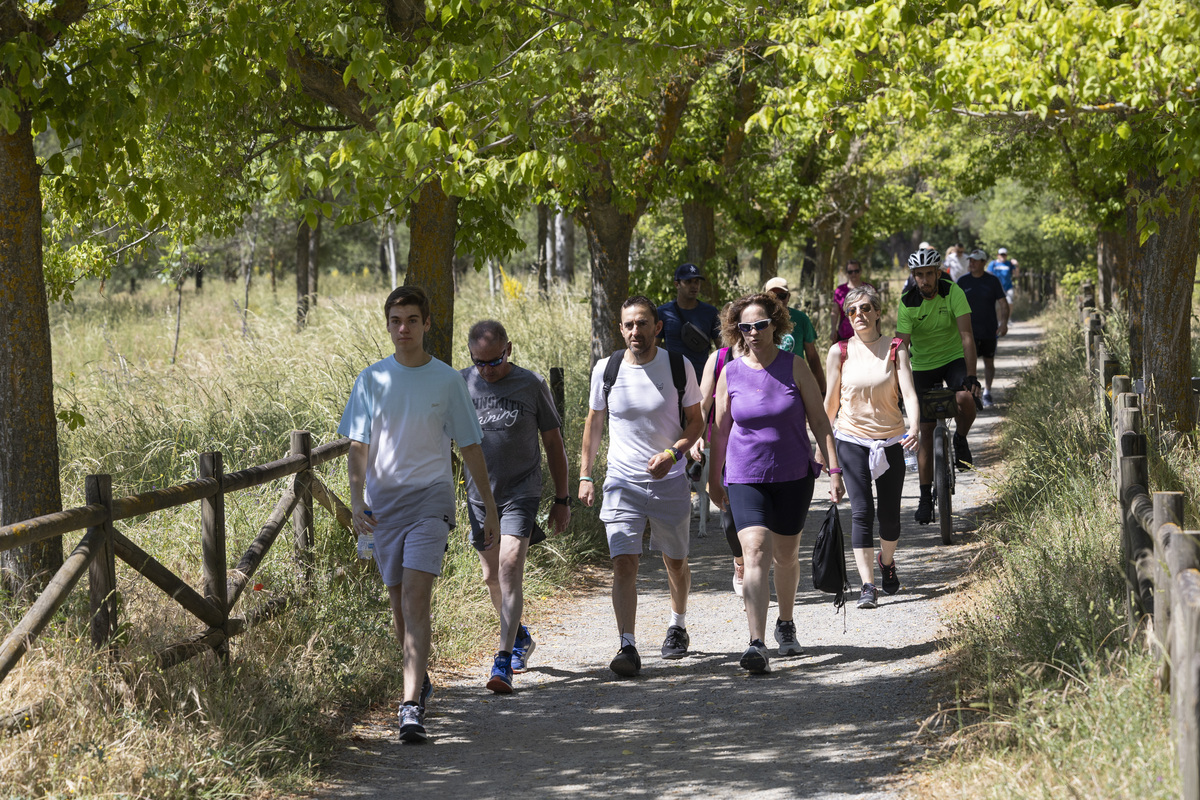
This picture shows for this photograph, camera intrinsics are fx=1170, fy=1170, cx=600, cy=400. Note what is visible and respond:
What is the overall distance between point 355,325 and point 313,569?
279 inches

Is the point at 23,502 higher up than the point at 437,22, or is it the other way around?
the point at 437,22

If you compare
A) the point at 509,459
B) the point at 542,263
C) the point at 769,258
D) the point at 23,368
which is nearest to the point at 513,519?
the point at 509,459

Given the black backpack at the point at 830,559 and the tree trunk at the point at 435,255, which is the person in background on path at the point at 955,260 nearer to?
the tree trunk at the point at 435,255

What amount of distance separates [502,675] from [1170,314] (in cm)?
655

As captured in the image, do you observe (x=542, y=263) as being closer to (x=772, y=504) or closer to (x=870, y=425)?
(x=870, y=425)

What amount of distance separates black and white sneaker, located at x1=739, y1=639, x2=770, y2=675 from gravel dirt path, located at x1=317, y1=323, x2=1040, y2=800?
0.07 meters

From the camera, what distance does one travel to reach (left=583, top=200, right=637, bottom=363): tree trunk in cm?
1250

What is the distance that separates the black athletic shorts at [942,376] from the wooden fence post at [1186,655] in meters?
5.70

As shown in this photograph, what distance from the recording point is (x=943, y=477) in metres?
8.95

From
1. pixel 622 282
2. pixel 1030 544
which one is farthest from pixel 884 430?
pixel 622 282

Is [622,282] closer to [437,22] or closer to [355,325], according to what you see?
[355,325]

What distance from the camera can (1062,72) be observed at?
607cm

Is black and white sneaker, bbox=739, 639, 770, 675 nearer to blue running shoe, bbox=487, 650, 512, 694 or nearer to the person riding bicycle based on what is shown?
blue running shoe, bbox=487, 650, 512, 694

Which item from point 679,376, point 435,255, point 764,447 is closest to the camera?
point 764,447
